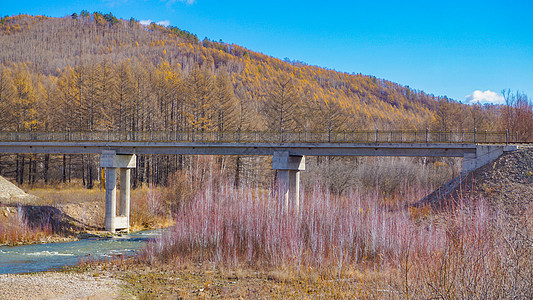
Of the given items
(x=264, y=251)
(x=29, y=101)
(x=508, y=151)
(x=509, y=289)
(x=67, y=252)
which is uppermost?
(x=29, y=101)

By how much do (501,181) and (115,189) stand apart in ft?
105

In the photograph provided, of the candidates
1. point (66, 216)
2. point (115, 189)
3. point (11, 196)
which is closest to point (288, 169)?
point (115, 189)

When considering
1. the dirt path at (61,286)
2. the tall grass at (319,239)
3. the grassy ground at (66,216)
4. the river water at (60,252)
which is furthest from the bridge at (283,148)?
the dirt path at (61,286)

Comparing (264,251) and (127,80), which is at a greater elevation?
(127,80)

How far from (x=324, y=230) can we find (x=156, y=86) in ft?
209

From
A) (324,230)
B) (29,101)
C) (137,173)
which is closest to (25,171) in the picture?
(29,101)

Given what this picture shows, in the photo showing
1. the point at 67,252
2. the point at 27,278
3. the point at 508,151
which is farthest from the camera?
the point at 508,151

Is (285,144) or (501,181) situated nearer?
(501,181)

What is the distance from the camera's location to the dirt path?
1788cm

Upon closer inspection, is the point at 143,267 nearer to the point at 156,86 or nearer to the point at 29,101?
the point at 29,101

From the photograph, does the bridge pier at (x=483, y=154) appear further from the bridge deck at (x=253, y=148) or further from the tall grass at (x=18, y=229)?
the tall grass at (x=18, y=229)

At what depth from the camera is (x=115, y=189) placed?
152ft

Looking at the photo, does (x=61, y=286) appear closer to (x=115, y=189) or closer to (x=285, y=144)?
(x=285, y=144)

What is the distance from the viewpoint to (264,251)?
2347 cm
